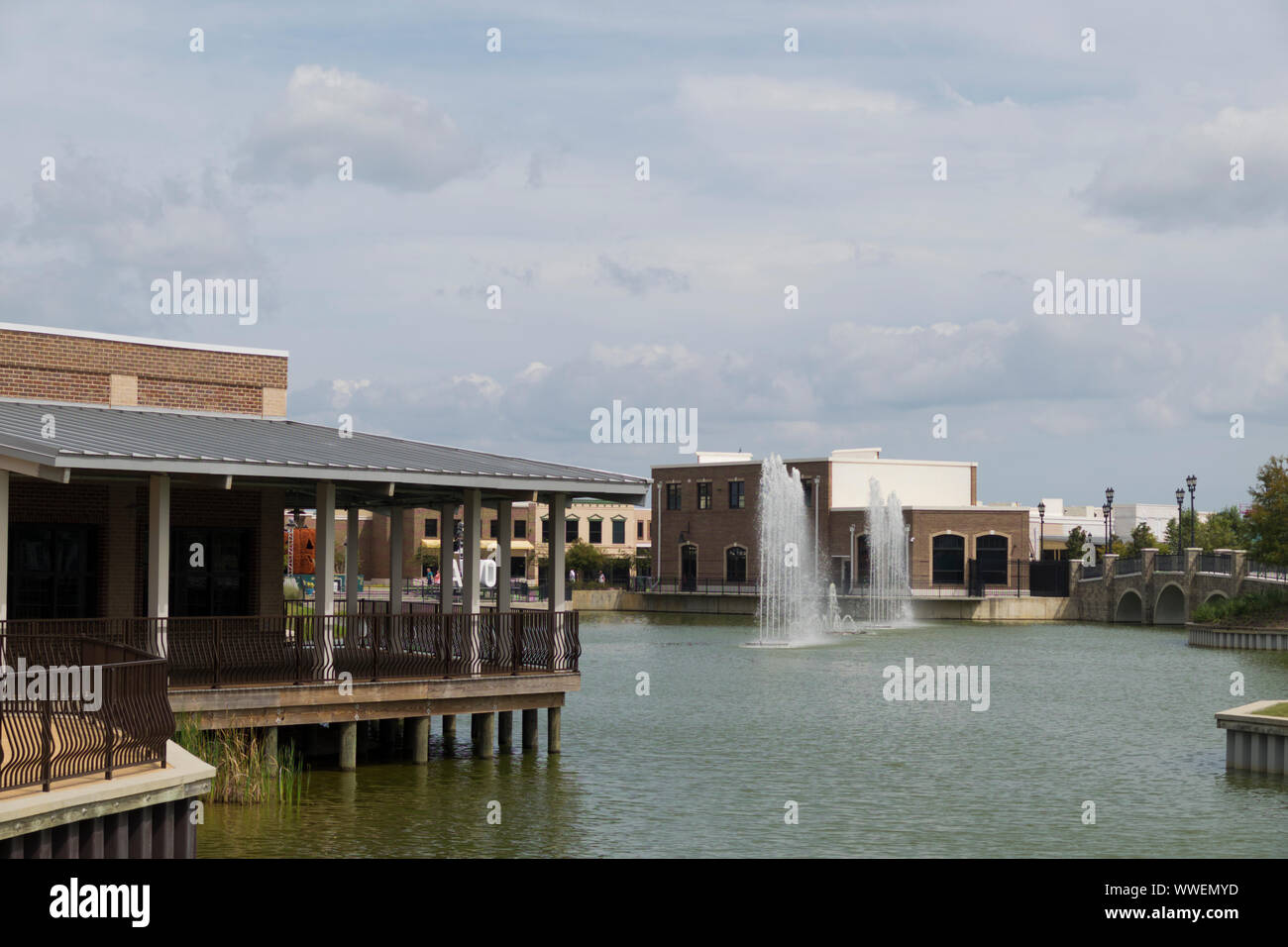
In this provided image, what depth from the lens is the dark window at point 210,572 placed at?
23781 mm

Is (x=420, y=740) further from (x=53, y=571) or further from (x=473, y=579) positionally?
(x=53, y=571)

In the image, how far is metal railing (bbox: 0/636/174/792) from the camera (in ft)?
41.7

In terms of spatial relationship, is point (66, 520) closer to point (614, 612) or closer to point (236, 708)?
point (236, 708)

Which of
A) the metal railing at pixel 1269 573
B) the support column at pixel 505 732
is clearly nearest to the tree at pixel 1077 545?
the metal railing at pixel 1269 573

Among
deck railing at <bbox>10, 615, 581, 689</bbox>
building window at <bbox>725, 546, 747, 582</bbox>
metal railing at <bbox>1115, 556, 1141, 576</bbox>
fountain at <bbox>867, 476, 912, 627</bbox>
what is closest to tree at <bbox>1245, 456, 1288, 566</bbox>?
metal railing at <bbox>1115, 556, 1141, 576</bbox>

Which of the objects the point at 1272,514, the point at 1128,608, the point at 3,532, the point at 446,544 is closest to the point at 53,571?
the point at 3,532

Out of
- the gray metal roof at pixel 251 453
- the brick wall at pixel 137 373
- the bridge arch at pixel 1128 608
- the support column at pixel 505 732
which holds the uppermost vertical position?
the brick wall at pixel 137 373

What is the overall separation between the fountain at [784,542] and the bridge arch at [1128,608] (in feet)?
51.6

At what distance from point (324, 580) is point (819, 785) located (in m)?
8.27

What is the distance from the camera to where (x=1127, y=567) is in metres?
76.9

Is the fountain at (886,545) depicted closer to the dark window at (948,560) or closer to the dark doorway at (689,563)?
the dark window at (948,560)

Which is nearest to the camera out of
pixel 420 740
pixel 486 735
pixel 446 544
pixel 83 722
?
pixel 83 722
